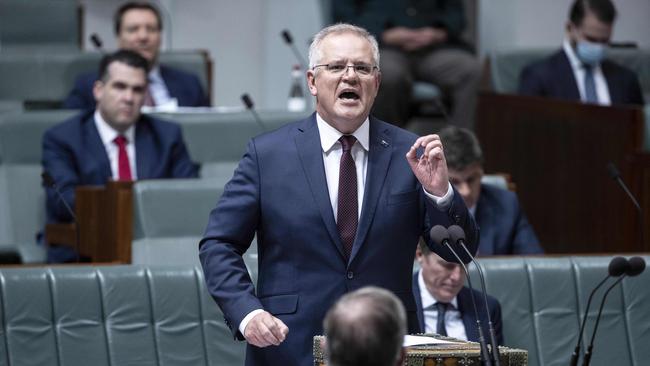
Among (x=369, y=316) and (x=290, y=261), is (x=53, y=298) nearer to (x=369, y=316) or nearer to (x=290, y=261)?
(x=290, y=261)

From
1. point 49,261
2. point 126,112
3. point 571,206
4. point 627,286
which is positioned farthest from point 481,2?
point 627,286

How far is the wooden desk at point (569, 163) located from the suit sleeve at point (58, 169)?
6.56 feet

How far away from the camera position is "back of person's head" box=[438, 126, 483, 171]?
166 inches

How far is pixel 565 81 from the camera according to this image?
6.01m

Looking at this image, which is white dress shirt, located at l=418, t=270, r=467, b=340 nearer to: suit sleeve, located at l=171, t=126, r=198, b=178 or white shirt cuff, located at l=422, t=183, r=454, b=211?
white shirt cuff, located at l=422, t=183, r=454, b=211

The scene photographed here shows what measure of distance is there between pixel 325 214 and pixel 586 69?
370cm

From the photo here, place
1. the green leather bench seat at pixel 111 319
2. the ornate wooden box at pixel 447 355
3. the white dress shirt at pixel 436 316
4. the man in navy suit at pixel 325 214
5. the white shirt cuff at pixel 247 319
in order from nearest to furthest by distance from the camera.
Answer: the ornate wooden box at pixel 447 355 → the white shirt cuff at pixel 247 319 → the man in navy suit at pixel 325 214 → the green leather bench seat at pixel 111 319 → the white dress shirt at pixel 436 316

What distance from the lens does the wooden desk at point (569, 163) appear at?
5.17 metres

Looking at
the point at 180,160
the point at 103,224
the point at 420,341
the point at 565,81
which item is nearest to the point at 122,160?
the point at 180,160

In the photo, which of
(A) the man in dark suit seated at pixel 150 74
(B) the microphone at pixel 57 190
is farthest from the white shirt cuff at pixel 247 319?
(A) the man in dark suit seated at pixel 150 74

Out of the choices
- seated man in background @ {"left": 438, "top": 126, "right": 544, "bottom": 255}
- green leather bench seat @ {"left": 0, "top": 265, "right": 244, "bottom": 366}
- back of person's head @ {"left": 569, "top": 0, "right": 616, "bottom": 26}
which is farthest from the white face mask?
green leather bench seat @ {"left": 0, "top": 265, "right": 244, "bottom": 366}

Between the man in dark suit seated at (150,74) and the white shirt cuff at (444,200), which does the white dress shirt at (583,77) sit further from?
the white shirt cuff at (444,200)

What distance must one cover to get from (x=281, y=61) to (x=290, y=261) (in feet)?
16.4

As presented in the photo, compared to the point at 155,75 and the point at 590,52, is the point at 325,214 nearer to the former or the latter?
the point at 155,75
